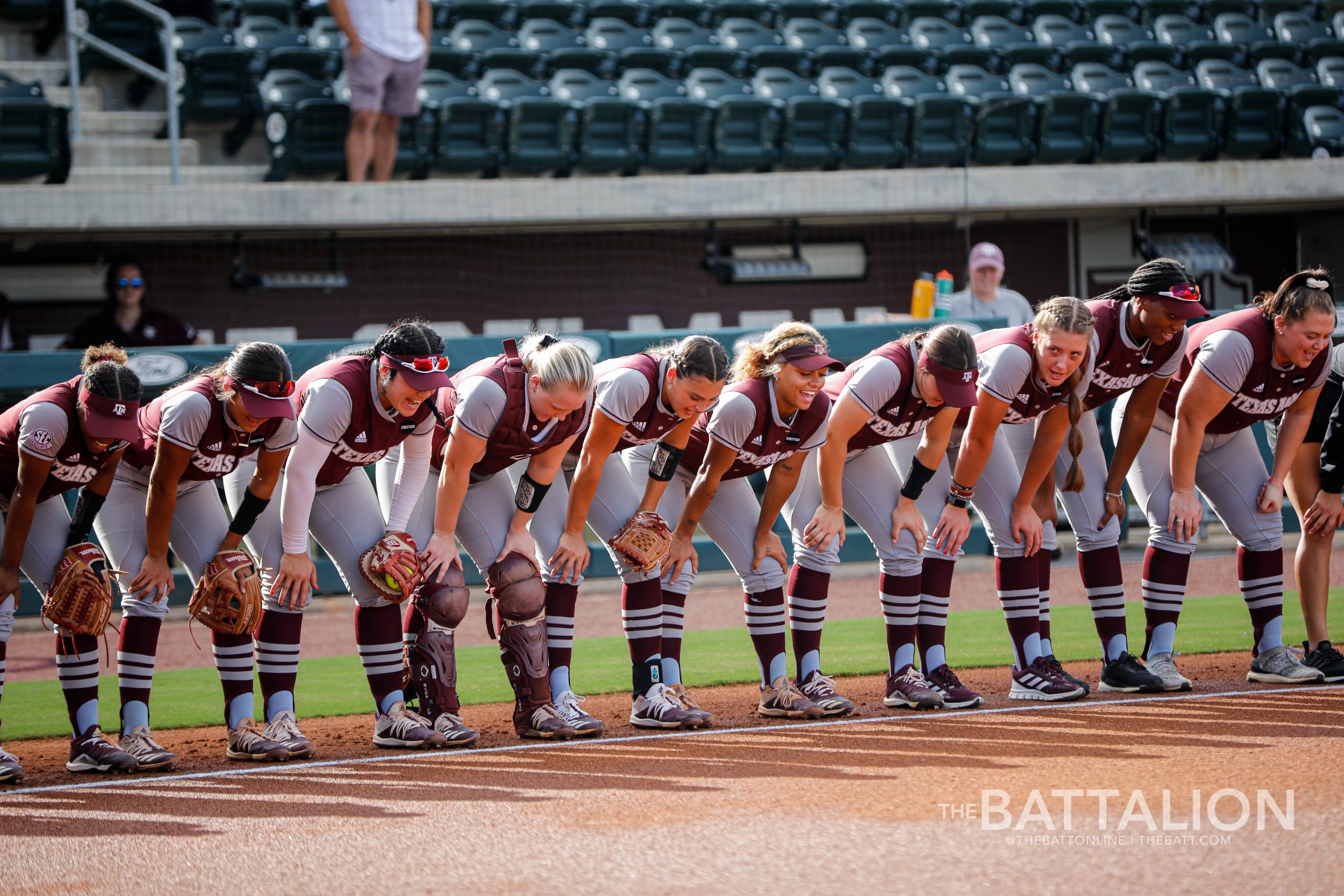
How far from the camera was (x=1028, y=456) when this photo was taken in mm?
5492

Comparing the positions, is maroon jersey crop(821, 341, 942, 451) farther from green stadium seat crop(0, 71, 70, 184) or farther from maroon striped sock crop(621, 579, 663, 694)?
green stadium seat crop(0, 71, 70, 184)

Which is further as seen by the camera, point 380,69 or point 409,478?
point 380,69

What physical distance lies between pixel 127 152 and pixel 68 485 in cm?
913

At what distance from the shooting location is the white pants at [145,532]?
4762mm

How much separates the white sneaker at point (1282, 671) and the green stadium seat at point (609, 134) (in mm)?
9168

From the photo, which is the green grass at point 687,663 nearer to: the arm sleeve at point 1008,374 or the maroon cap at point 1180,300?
the arm sleeve at point 1008,374

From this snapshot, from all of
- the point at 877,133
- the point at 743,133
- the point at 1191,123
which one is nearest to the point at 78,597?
the point at 743,133

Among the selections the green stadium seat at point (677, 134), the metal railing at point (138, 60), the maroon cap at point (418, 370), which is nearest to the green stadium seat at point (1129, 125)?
the green stadium seat at point (677, 134)

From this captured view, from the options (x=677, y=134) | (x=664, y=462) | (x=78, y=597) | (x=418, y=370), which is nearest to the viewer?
(x=418, y=370)

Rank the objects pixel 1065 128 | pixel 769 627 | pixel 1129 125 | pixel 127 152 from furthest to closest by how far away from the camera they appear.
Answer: pixel 1129 125 < pixel 1065 128 < pixel 127 152 < pixel 769 627

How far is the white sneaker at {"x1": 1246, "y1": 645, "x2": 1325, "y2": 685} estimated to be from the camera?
538cm

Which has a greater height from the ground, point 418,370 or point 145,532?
point 418,370

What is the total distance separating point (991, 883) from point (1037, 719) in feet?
6.79

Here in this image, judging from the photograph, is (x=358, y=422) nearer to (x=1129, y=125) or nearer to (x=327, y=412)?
(x=327, y=412)
